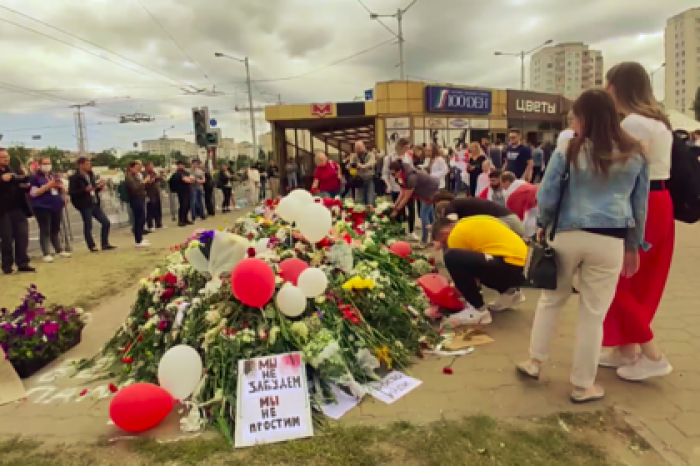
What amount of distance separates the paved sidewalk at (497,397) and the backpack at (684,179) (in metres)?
1.11

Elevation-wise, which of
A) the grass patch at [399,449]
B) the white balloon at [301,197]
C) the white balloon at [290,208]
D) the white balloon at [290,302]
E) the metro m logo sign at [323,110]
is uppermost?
the metro m logo sign at [323,110]

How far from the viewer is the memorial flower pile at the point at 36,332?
362cm

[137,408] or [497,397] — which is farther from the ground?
[137,408]

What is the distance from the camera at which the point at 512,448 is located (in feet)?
7.97

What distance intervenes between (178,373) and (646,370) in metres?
2.94

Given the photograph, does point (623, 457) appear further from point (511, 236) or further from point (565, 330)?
point (511, 236)

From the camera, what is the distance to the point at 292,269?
11.8 ft

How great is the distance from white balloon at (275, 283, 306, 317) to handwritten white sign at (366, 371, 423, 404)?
0.68 meters

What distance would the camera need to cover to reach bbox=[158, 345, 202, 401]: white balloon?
115 inches

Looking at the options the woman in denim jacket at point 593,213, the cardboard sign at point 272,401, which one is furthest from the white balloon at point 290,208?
the woman in denim jacket at point 593,213

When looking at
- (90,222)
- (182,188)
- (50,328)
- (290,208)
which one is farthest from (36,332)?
(182,188)

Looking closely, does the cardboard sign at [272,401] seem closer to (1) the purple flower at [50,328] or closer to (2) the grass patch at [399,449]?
(2) the grass patch at [399,449]

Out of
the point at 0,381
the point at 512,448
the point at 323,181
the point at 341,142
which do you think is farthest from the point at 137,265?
the point at 341,142

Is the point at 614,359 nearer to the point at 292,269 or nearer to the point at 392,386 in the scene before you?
the point at 392,386
